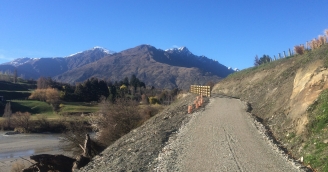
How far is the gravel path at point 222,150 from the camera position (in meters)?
11.3

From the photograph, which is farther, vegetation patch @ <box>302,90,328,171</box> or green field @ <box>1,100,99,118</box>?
green field @ <box>1,100,99,118</box>

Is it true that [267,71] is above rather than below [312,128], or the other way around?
above

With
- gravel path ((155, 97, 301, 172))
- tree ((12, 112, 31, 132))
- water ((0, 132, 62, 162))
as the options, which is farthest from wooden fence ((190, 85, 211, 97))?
tree ((12, 112, 31, 132))

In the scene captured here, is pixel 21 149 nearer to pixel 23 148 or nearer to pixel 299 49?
pixel 23 148

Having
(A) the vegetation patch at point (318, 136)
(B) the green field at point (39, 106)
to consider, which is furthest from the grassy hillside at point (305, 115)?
(B) the green field at point (39, 106)

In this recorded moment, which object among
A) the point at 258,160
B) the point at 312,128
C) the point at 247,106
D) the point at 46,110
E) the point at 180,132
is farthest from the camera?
the point at 46,110

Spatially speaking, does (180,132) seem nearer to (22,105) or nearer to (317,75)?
(317,75)

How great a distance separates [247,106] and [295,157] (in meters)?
15.0

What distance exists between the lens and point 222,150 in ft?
43.8

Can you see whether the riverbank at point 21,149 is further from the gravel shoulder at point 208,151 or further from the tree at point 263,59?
the tree at point 263,59

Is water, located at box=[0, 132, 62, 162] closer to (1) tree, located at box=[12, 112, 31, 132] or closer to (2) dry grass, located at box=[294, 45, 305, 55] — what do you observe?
(1) tree, located at box=[12, 112, 31, 132]

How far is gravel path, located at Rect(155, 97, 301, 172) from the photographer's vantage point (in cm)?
1131

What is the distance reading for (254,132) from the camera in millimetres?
16969

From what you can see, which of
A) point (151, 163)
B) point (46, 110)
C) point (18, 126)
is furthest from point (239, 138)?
point (46, 110)
